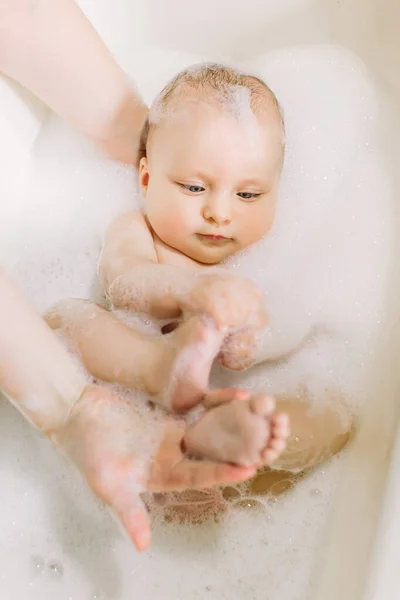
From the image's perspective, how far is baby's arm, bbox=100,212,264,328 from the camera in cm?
97

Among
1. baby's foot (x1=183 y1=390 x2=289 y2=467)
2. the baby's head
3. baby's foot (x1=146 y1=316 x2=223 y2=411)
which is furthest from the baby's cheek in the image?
baby's foot (x1=183 y1=390 x2=289 y2=467)

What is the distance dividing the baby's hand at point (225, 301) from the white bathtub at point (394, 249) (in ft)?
0.84

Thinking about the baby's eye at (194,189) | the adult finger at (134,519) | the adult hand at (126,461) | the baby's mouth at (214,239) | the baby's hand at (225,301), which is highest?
the baby's eye at (194,189)

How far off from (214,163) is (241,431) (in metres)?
0.45

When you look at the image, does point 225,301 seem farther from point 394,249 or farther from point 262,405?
point 394,249

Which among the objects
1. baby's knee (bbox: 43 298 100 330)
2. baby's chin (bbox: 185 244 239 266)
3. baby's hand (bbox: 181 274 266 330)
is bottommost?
baby's knee (bbox: 43 298 100 330)

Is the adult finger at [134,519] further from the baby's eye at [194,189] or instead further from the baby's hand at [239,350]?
the baby's eye at [194,189]

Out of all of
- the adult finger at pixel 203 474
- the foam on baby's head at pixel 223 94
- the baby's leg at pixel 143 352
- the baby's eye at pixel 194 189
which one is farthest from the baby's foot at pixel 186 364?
the foam on baby's head at pixel 223 94

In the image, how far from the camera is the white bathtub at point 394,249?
893 mm

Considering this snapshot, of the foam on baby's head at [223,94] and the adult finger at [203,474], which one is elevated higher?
the foam on baby's head at [223,94]

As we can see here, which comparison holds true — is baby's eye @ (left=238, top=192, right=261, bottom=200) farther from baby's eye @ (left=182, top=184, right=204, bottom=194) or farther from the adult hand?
the adult hand

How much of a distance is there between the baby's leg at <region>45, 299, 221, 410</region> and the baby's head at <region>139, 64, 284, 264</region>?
182mm

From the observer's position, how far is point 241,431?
77cm

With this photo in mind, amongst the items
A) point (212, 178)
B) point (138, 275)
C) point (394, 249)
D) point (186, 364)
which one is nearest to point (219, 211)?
point (212, 178)
